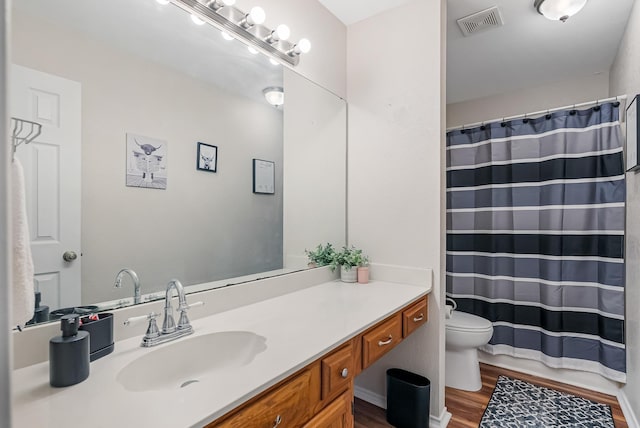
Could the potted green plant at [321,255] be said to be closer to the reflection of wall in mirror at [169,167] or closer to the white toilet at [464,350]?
the reflection of wall in mirror at [169,167]

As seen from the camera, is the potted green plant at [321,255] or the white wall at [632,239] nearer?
the white wall at [632,239]

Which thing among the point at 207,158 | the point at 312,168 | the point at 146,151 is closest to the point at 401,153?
the point at 312,168

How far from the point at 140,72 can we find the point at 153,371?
100cm

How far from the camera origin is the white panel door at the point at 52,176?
0.91 meters

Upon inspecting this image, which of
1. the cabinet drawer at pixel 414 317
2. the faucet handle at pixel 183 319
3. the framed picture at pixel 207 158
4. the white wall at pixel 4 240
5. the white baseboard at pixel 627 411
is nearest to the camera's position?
the white wall at pixel 4 240

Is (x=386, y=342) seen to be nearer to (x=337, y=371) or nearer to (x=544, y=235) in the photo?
(x=337, y=371)

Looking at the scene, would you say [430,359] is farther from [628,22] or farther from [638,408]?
[628,22]

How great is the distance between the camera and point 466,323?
223 cm

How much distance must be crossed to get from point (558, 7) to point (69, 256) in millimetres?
2514

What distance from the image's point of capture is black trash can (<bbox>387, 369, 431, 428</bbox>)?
170 centimetres

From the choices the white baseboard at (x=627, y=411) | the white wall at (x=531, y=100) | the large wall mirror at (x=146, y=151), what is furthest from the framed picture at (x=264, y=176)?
the white wall at (x=531, y=100)

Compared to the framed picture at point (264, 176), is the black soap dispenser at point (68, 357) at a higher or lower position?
lower

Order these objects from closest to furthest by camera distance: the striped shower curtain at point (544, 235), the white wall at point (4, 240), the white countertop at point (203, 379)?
the white wall at point (4, 240), the white countertop at point (203, 379), the striped shower curtain at point (544, 235)

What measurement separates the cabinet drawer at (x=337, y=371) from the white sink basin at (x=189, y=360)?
209 millimetres
